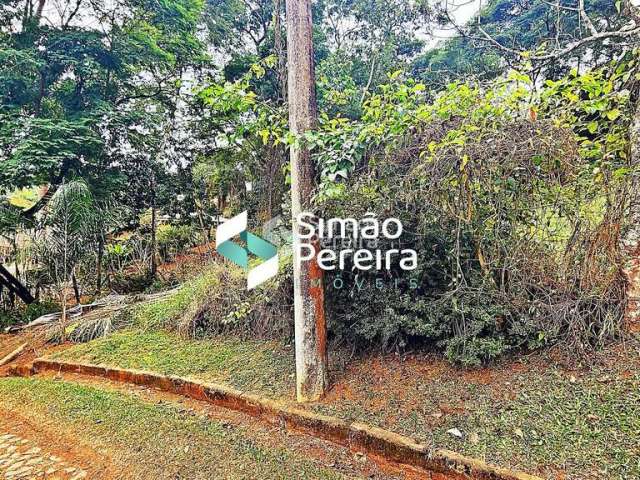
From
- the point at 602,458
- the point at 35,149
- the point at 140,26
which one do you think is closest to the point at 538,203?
Answer: the point at 602,458

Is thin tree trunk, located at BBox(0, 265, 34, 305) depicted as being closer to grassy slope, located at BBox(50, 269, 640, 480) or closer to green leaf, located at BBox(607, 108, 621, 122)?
grassy slope, located at BBox(50, 269, 640, 480)

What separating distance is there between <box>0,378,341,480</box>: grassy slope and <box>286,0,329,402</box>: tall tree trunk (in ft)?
1.93

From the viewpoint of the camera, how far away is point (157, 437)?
2758 mm

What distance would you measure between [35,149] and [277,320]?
5492 millimetres

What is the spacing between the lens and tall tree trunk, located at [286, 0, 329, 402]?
280 centimetres

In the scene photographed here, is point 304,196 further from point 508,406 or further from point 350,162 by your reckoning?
point 508,406

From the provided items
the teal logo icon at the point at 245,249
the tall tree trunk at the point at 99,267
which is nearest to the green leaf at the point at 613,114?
the teal logo icon at the point at 245,249

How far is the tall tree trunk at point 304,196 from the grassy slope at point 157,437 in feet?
1.93

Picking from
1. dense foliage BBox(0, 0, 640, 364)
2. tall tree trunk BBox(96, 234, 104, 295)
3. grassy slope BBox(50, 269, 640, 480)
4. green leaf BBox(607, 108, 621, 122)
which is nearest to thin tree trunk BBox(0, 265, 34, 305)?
dense foliage BBox(0, 0, 640, 364)

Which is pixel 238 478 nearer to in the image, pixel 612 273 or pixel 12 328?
pixel 612 273

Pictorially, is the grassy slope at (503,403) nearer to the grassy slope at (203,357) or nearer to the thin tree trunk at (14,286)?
the grassy slope at (203,357)

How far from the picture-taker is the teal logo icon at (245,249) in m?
4.66

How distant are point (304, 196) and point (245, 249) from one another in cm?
345

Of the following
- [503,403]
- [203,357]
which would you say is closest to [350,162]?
[503,403]
